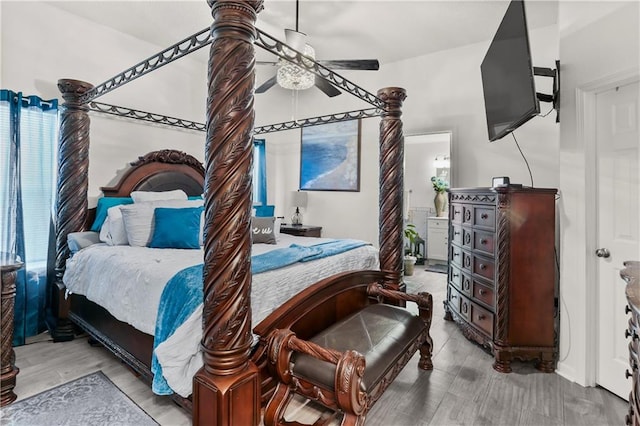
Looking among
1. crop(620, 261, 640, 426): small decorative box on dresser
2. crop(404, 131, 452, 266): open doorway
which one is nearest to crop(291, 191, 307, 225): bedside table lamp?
crop(404, 131, 452, 266): open doorway

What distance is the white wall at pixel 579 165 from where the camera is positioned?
6.89 feet

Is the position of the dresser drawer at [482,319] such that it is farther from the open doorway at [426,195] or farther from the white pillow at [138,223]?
the open doorway at [426,195]

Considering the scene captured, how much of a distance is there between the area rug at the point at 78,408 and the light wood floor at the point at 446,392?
0.21 feet

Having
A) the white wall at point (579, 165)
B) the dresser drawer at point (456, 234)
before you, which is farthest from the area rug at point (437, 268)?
the white wall at point (579, 165)

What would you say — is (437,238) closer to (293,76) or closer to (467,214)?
(467,214)

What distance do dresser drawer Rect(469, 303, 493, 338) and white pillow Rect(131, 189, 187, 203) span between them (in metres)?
3.16

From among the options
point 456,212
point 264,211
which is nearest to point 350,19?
point 456,212

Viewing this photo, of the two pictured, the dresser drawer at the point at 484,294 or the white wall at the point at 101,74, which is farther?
the white wall at the point at 101,74

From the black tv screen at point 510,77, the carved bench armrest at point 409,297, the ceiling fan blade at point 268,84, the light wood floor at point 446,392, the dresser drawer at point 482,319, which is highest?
the ceiling fan blade at point 268,84

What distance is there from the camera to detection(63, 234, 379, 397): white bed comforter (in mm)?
1542

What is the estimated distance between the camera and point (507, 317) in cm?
244

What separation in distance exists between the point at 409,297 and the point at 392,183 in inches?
34.6

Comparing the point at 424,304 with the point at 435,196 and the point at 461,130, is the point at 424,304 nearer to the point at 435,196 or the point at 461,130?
the point at 461,130

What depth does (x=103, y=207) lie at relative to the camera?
122 inches
